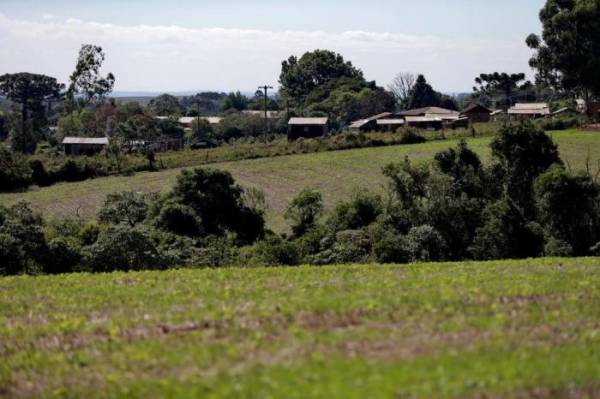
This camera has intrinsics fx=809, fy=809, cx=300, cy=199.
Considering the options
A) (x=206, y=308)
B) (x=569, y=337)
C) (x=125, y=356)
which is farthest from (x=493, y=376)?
(x=206, y=308)

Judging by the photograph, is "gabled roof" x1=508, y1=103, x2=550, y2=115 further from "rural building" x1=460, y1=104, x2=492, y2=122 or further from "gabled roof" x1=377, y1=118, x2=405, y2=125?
"gabled roof" x1=377, y1=118, x2=405, y2=125

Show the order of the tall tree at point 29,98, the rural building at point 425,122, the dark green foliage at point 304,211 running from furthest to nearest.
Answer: the rural building at point 425,122
the tall tree at point 29,98
the dark green foliage at point 304,211

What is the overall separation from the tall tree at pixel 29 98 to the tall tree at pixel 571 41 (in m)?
64.6

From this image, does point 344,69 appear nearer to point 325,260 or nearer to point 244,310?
point 325,260

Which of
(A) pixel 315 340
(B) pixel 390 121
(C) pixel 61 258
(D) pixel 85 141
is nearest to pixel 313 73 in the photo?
(B) pixel 390 121

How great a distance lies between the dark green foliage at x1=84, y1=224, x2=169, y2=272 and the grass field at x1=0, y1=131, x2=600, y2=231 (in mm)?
18304

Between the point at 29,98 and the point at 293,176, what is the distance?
92037mm

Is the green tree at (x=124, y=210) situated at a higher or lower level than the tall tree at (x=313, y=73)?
lower

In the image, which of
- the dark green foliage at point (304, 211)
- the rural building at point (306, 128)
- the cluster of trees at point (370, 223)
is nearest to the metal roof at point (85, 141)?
the rural building at point (306, 128)

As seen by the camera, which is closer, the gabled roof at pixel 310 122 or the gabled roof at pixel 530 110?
the gabled roof at pixel 310 122

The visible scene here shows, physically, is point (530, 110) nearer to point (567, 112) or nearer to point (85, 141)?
point (567, 112)

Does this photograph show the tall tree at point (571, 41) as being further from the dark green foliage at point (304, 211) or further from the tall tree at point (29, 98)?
the tall tree at point (29, 98)

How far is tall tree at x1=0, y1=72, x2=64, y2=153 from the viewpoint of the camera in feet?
352

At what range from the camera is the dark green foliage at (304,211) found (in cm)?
4469
